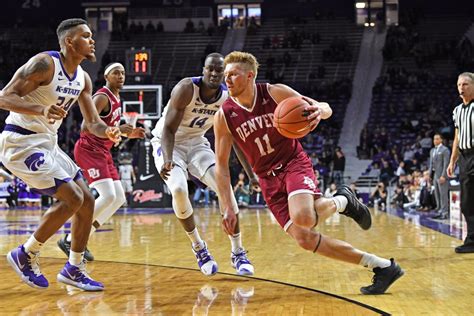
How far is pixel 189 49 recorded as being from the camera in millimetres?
31250

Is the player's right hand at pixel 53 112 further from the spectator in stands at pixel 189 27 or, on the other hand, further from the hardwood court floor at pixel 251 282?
the spectator in stands at pixel 189 27

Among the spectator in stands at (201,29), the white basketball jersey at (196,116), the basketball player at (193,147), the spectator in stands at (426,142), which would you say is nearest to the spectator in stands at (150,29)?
the spectator in stands at (201,29)

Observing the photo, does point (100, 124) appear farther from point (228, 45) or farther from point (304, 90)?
point (228, 45)

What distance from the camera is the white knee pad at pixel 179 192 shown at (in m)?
5.71

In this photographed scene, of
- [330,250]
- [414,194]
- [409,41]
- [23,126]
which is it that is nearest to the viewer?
[330,250]

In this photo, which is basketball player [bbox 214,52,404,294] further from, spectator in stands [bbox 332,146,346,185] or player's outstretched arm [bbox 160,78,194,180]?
spectator in stands [bbox 332,146,346,185]

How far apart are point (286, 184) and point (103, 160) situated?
8.62 ft

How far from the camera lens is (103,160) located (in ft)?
22.2

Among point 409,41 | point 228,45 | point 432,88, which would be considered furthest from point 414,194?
point 228,45

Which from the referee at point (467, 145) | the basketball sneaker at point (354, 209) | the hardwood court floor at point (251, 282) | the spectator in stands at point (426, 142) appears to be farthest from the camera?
the spectator in stands at point (426, 142)

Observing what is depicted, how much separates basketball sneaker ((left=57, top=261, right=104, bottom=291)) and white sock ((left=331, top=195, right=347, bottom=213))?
174 centimetres

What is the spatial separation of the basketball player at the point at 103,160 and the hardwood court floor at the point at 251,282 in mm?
462

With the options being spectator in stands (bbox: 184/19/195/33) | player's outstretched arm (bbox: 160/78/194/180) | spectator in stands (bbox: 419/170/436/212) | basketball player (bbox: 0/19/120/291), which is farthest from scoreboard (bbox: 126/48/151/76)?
spectator in stands (bbox: 184/19/195/33)

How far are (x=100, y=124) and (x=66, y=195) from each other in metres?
0.65
